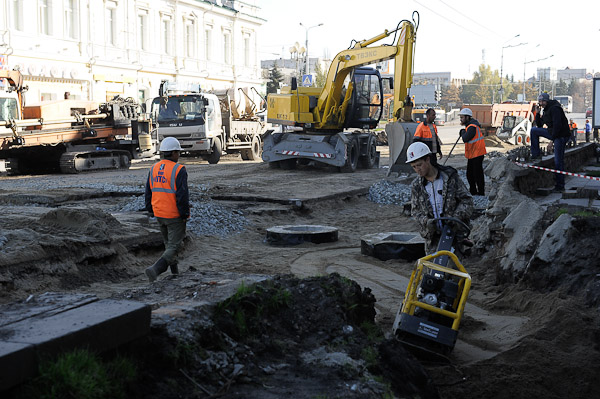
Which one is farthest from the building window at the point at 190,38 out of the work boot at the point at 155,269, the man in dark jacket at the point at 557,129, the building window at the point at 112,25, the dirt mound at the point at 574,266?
the dirt mound at the point at 574,266

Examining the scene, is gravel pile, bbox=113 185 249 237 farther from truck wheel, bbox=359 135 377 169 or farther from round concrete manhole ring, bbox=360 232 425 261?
truck wheel, bbox=359 135 377 169

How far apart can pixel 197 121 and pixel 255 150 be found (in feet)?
17.6

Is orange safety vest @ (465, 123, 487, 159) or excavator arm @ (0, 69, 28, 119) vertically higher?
excavator arm @ (0, 69, 28, 119)

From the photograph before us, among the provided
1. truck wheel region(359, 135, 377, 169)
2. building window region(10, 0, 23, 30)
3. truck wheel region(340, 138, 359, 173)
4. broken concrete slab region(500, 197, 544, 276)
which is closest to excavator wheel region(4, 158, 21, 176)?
truck wheel region(340, 138, 359, 173)

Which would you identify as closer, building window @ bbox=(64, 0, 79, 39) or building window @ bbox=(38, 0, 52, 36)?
building window @ bbox=(38, 0, 52, 36)

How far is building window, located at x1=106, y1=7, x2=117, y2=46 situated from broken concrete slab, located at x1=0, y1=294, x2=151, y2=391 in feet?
122

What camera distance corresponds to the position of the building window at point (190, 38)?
47281 millimetres

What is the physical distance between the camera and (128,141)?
82.6ft

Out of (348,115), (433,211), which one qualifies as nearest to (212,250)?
(433,211)

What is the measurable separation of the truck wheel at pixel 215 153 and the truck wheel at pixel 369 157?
21.8ft

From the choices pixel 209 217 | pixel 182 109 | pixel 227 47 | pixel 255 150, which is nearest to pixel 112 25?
pixel 227 47

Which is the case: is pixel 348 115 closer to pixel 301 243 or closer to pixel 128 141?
pixel 128 141

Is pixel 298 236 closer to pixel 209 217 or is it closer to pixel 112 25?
pixel 209 217

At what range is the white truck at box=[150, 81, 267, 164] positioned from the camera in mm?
26328
